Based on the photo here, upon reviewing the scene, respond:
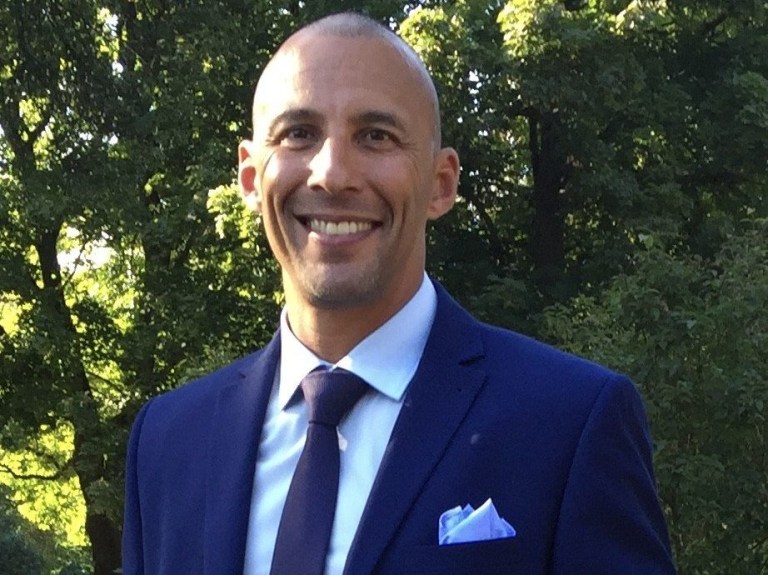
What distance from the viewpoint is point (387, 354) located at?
2006 millimetres

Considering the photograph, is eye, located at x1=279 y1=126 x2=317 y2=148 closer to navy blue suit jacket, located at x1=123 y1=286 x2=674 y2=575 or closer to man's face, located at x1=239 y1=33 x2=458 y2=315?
man's face, located at x1=239 y1=33 x2=458 y2=315

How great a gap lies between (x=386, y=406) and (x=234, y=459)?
0.28 meters

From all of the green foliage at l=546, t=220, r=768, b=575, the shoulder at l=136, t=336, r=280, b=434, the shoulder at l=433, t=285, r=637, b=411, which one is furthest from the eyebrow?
the green foliage at l=546, t=220, r=768, b=575

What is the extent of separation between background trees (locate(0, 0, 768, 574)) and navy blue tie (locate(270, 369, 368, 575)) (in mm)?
7101

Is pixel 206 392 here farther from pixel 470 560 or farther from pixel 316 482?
pixel 470 560

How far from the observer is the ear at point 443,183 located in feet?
6.67

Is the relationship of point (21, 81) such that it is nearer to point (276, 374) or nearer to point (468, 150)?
point (468, 150)

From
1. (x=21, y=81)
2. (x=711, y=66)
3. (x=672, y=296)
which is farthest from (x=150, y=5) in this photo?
(x=672, y=296)

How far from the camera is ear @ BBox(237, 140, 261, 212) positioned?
2.09 meters

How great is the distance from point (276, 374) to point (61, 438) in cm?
1515

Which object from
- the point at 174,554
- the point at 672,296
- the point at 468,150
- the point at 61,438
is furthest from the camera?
the point at 61,438

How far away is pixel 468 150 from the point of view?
12.8 metres

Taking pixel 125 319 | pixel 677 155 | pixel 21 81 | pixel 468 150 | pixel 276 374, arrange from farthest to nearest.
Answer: pixel 125 319
pixel 677 155
pixel 468 150
pixel 21 81
pixel 276 374

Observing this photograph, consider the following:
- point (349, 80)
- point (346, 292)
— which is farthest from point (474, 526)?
point (349, 80)
